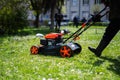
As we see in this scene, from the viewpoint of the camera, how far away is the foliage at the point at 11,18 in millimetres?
26281

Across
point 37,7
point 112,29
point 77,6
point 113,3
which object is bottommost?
point 77,6

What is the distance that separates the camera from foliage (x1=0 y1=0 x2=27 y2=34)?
2628 centimetres

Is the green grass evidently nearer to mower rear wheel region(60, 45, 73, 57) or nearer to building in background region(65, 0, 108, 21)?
mower rear wheel region(60, 45, 73, 57)

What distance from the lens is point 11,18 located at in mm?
26859

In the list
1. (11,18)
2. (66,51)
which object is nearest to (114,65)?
(66,51)

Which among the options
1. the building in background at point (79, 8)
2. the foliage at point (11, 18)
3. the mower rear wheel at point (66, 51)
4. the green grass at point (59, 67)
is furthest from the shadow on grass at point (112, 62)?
the building in background at point (79, 8)

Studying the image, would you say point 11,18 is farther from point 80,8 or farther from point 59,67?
point 80,8

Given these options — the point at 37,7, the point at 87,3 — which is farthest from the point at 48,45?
the point at 87,3

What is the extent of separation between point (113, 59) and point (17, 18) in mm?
16969

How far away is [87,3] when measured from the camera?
94.2 m

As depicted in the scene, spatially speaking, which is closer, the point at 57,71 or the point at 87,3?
the point at 57,71

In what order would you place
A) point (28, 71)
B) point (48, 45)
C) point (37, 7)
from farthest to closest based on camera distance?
1. point (37, 7)
2. point (48, 45)
3. point (28, 71)

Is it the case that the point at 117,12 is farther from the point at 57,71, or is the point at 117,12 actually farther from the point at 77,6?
the point at 77,6

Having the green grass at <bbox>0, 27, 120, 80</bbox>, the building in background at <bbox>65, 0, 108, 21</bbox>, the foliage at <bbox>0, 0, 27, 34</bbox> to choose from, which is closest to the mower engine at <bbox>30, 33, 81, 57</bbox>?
the green grass at <bbox>0, 27, 120, 80</bbox>
